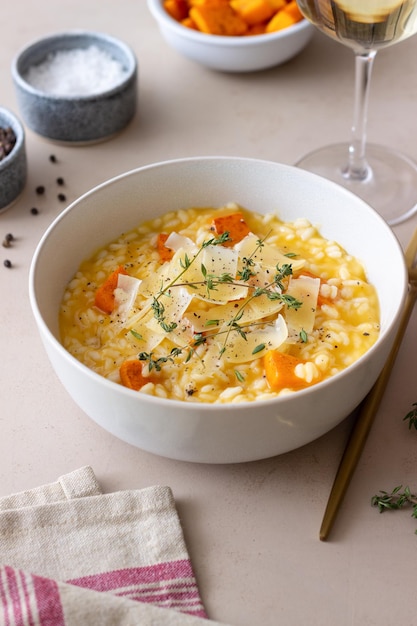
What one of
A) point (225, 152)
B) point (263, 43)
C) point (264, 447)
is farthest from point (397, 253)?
point (263, 43)

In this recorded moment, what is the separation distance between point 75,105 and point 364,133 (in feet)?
2.70

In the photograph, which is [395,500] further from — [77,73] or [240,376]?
[77,73]

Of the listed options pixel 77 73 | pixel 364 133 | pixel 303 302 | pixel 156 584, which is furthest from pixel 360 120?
pixel 156 584

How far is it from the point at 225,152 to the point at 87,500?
4.22 ft

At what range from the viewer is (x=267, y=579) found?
165cm

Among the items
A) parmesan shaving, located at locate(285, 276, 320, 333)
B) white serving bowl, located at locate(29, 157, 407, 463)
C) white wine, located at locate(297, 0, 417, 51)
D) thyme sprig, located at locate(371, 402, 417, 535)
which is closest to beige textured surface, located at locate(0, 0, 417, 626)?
thyme sprig, located at locate(371, 402, 417, 535)

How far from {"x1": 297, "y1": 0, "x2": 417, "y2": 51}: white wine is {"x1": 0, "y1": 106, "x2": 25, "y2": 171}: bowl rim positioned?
0.84 meters

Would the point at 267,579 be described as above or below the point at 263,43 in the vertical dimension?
below

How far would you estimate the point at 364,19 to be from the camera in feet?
6.72

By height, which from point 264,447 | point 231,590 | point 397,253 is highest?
point 397,253

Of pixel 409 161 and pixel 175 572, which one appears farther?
pixel 409 161

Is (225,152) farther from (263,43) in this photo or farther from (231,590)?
(231,590)

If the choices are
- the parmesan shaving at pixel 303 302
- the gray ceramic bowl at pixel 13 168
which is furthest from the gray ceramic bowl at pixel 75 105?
the parmesan shaving at pixel 303 302

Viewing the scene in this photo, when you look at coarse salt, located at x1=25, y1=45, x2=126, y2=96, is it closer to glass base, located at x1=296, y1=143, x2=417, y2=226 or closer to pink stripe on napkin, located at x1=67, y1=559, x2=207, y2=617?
glass base, located at x1=296, y1=143, x2=417, y2=226
